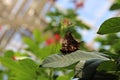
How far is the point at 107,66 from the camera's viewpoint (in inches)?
34.4

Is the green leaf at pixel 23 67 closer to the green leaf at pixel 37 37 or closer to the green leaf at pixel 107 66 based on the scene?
the green leaf at pixel 107 66

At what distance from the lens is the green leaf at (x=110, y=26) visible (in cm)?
88

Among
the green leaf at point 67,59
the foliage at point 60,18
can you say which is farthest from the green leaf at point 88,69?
the foliage at point 60,18

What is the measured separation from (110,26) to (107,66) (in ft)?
0.35

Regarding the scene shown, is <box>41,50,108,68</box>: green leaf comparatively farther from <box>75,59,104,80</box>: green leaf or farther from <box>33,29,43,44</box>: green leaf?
<box>33,29,43,44</box>: green leaf

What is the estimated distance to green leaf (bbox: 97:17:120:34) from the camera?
0.88m

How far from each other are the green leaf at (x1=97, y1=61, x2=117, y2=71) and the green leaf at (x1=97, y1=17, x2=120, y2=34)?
79mm

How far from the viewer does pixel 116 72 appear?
0.89m

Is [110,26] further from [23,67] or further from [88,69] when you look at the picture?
[23,67]

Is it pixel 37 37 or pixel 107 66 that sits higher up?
pixel 37 37

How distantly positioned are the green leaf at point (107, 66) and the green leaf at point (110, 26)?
0.08 metres

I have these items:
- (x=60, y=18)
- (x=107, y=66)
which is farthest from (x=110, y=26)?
(x=60, y=18)

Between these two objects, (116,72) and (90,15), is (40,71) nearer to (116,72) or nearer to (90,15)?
(116,72)

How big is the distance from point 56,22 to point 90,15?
6.05 m
